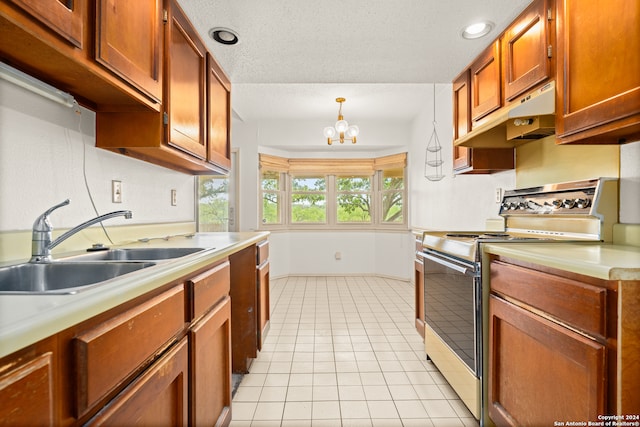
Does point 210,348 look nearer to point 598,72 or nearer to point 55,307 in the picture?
point 55,307

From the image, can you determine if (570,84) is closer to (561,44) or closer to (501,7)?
(561,44)

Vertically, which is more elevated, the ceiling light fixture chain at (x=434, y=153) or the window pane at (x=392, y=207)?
the ceiling light fixture chain at (x=434, y=153)

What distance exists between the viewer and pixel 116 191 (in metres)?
1.64

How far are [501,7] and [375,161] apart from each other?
3.70m

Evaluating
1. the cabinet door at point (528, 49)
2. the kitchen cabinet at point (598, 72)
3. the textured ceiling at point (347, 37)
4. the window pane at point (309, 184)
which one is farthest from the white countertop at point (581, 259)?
the window pane at point (309, 184)

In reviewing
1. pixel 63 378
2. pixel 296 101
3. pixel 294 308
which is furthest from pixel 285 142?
pixel 63 378

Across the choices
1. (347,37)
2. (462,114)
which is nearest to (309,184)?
(462,114)

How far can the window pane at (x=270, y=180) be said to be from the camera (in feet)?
17.1

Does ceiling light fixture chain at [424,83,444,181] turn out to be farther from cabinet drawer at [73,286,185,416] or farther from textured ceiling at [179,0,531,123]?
cabinet drawer at [73,286,185,416]

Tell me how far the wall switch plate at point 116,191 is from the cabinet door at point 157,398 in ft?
3.20

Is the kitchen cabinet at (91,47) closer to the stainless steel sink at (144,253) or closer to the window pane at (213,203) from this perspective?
the stainless steel sink at (144,253)

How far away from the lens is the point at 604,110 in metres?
1.24

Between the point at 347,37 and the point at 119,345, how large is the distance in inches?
76.4

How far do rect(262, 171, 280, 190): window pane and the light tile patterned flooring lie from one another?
7.52 feet
